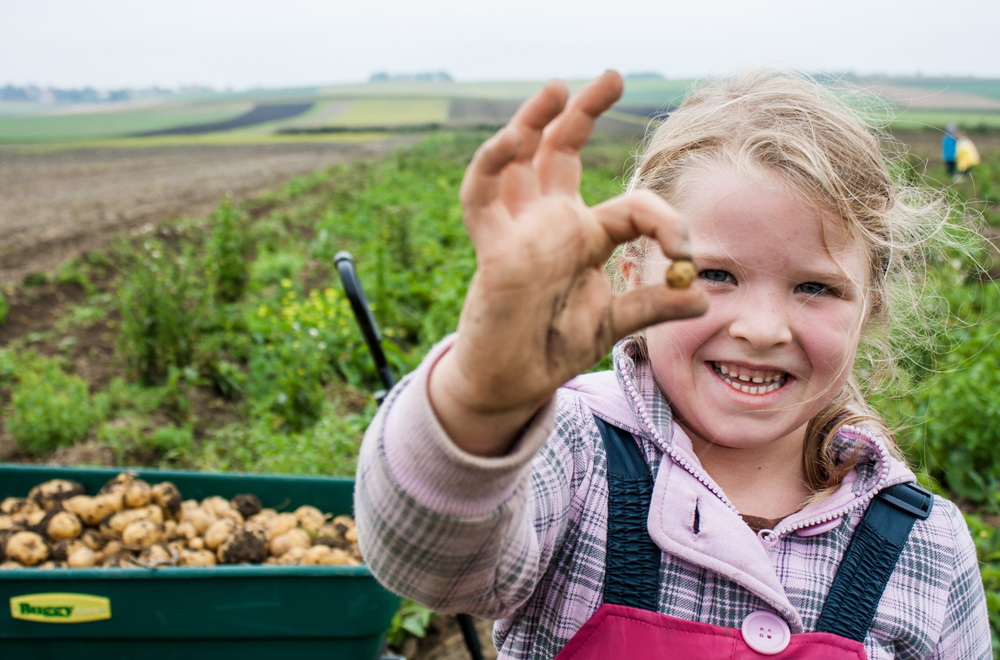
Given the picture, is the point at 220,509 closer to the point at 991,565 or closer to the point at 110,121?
the point at 991,565

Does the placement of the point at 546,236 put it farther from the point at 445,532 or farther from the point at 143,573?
the point at 143,573

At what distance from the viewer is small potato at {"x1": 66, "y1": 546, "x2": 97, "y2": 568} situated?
233 cm

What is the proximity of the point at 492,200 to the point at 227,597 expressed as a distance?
5.65 ft

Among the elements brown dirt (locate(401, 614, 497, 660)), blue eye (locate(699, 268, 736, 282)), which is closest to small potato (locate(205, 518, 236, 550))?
brown dirt (locate(401, 614, 497, 660))

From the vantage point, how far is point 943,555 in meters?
1.27

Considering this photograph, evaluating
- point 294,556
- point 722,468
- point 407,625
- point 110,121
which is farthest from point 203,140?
point 722,468

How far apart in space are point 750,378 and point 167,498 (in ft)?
7.41

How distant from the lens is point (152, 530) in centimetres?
242

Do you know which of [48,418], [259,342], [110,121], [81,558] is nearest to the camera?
[81,558]

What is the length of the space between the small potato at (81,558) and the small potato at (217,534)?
36cm

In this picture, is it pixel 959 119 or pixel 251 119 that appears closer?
pixel 959 119

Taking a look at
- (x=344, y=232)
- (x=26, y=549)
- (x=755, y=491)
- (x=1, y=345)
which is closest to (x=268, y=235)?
(x=344, y=232)

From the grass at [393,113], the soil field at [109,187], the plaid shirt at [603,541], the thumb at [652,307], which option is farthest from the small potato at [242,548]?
the grass at [393,113]

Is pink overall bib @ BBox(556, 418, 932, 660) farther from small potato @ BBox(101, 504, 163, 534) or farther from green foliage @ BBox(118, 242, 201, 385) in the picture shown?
green foliage @ BBox(118, 242, 201, 385)
